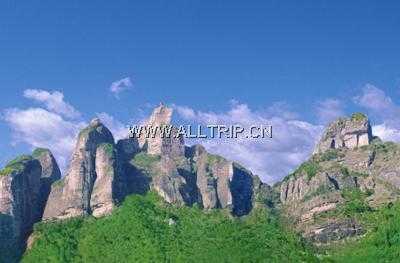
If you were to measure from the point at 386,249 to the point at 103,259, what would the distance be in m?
69.1

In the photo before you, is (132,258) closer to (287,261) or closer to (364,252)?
(287,261)

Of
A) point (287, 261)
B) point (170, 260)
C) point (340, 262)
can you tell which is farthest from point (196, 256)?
point (340, 262)

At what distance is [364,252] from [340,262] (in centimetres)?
768

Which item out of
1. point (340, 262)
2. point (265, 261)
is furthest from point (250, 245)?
point (340, 262)

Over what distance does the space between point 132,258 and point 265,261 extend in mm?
32829

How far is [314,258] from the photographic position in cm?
19462

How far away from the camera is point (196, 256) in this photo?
192500mm

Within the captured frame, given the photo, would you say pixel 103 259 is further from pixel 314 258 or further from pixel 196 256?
pixel 314 258

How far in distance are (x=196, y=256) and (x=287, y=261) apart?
2146 centimetres

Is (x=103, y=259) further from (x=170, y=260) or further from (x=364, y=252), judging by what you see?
(x=364, y=252)

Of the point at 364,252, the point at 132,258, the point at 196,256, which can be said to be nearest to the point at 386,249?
the point at 364,252

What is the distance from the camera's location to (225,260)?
618ft

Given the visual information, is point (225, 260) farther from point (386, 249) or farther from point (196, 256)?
point (386, 249)

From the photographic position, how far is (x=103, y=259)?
19975 centimetres
